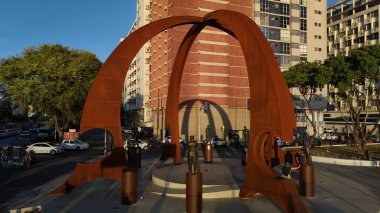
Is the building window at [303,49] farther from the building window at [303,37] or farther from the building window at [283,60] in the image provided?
the building window at [283,60]

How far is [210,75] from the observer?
55469 mm

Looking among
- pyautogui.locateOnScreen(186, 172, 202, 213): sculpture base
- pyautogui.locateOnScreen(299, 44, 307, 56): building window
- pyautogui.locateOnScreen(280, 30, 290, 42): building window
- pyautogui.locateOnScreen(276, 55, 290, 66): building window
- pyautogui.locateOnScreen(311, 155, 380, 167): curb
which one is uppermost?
pyautogui.locateOnScreen(280, 30, 290, 42): building window

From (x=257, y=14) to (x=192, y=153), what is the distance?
A: 198 ft

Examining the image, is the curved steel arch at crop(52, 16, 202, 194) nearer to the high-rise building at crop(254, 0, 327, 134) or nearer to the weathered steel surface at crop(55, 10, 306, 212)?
the weathered steel surface at crop(55, 10, 306, 212)

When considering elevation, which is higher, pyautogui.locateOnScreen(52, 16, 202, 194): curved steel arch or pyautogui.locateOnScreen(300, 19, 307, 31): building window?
pyautogui.locateOnScreen(300, 19, 307, 31): building window

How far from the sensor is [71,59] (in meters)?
44.4

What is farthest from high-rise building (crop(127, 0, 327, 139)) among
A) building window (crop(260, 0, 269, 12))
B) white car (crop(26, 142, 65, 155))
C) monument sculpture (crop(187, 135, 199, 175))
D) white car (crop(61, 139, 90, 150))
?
monument sculpture (crop(187, 135, 199, 175))

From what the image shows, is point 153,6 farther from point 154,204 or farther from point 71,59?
point 154,204

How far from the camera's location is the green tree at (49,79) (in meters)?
40.9

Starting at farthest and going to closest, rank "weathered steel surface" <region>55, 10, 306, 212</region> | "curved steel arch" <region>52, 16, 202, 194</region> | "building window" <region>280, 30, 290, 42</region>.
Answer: "building window" <region>280, 30, 290, 42</region>
"curved steel arch" <region>52, 16, 202, 194</region>
"weathered steel surface" <region>55, 10, 306, 212</region>

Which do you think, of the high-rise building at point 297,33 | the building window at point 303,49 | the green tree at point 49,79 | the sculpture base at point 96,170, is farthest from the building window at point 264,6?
the sculpture base at point 96,170

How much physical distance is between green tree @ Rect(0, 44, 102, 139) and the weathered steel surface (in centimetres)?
2595

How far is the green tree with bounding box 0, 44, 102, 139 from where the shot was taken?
40.9 meters

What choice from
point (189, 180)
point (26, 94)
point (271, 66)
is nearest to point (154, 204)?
point (189, 180)
